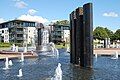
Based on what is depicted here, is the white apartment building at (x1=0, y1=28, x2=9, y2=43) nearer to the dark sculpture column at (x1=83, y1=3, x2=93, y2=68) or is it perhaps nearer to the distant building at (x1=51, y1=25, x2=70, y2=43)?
the distant building at (x1=51, y1=25, x2=70, y2=43)

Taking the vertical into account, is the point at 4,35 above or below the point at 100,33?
below

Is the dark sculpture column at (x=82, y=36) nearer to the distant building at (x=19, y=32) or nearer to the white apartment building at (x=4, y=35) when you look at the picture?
the distant building at (x=19, y=32)

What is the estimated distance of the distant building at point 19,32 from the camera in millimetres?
141000

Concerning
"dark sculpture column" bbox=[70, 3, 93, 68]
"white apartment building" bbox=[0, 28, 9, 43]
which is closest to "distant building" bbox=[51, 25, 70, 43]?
"white apartment building" bbox=[0, 28, 9, 43]

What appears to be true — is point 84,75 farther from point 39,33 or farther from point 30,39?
point 30,39

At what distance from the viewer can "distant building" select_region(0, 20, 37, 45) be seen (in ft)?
463

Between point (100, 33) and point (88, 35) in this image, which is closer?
point (88, 35)

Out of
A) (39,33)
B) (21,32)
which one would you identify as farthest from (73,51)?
(21,32)

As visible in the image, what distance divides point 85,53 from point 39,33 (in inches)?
2363

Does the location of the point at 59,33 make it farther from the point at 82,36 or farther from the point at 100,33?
the point at 82,36

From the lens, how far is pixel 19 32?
466ft

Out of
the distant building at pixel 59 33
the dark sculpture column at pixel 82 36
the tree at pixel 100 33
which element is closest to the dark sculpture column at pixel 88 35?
the dark sculpture column at pixel 82 36

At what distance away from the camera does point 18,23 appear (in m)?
144

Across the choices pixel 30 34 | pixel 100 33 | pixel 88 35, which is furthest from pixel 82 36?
pixel 100 33
